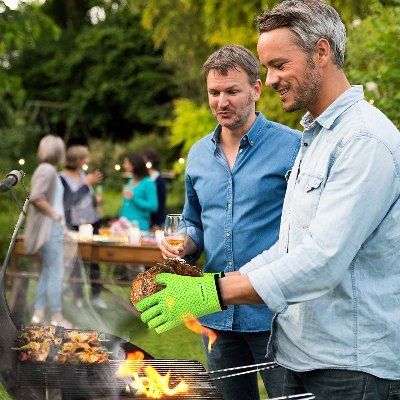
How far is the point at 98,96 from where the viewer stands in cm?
3219

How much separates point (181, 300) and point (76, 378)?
2.92 ft

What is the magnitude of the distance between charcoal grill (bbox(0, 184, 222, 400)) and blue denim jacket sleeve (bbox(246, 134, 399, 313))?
0.71 m

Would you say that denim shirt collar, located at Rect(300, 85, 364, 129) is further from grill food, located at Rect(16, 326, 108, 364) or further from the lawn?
the lawn

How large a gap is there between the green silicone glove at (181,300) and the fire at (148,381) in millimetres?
494

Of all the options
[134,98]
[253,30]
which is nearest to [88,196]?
[253,30]

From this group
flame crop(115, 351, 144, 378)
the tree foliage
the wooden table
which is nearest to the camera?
flame crop(115, 351, 144, 378)

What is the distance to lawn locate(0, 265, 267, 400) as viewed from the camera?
7172 millimetres

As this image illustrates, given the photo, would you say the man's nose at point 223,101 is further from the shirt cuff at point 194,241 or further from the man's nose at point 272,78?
the man's nose at point 272,78

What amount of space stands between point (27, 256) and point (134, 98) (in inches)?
892

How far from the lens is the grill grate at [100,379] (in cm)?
316

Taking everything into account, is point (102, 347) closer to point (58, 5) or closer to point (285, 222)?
point (285, 222)

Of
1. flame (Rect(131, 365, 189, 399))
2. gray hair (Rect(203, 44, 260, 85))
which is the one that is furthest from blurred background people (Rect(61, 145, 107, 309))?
flame (Rect(131, 365, 189, 399))

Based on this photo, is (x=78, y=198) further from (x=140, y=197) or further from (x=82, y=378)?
(x=82, y=378)

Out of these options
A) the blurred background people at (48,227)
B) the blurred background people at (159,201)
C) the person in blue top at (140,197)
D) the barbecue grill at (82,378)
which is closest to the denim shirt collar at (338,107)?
the barbecue grill at (82,378)
